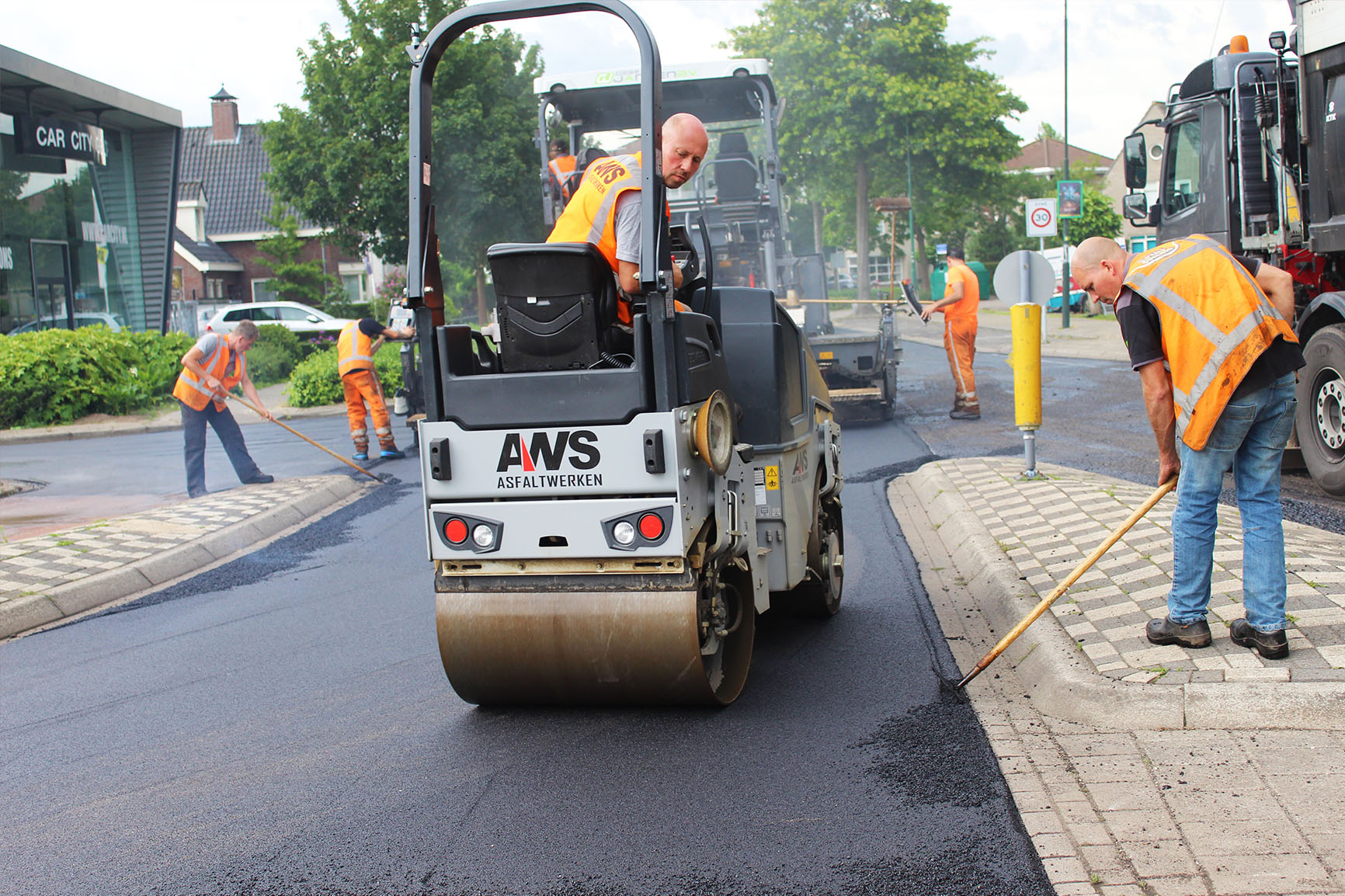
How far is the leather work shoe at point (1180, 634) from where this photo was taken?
4441mm

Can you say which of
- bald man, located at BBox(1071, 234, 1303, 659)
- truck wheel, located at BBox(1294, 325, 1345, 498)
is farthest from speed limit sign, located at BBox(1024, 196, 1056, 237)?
bald man, located at BBox(1071, 234, 1303, 659)

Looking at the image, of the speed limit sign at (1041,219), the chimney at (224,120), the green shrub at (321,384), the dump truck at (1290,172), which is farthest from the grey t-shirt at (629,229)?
the chimney at (224,120)

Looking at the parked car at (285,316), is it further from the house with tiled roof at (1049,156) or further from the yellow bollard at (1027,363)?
the house with tiled roof at (1049,156)

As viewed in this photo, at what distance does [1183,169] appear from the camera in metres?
10.2

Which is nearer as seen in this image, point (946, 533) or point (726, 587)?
point (726, 587)

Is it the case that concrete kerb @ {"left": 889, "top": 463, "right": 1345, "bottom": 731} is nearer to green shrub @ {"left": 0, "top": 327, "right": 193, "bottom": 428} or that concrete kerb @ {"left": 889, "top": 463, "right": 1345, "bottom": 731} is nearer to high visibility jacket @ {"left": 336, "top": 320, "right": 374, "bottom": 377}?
high visibility jacket @ {"left": 336, "top": 320, "right": 374, "bottom": 377}

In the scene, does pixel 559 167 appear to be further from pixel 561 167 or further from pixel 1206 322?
pixel 1206 322

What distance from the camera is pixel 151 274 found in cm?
2611

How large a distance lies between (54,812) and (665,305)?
2.63 m

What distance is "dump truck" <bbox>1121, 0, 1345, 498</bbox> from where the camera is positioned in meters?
8.05

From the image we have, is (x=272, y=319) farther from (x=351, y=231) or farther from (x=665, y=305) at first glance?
(x=665, y=305)

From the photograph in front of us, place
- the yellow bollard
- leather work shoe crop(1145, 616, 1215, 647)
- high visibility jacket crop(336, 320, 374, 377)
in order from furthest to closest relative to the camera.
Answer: high visibility jacket crop(336, 320, 374, 377)
the yellow bollard
leather work shoe crop(1145, 616, 1215, 647)

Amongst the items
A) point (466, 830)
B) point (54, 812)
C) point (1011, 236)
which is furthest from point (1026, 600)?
point (1011, 236)

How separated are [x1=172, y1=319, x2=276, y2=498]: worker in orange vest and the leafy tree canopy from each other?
51.0ft
